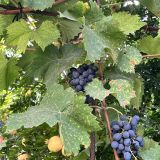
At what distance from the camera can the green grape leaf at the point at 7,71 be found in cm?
147

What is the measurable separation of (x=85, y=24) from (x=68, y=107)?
25 cm

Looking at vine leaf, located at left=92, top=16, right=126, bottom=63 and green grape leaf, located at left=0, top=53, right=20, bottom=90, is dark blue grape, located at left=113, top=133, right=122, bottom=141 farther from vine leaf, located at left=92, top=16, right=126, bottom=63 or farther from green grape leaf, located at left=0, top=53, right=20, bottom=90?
green grape leaf, located at left=0, top=53, right=20, bottom=90

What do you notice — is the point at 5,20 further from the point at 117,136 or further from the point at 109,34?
the point at 117,136

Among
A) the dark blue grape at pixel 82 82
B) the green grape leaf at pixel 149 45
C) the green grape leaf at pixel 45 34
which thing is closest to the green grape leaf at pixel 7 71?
the green grape leaf at pixel 45 34

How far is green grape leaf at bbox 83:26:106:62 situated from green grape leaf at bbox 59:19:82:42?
25cm

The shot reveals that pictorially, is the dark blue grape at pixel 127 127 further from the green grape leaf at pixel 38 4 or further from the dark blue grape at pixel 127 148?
the green grape leaf at pixel 38 4

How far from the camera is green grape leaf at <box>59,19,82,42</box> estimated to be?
1401mm

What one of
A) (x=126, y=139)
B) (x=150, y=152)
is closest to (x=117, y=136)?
(x=126, y=139)

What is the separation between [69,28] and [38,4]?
18 centimetres

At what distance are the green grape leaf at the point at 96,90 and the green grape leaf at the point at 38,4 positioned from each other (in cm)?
29

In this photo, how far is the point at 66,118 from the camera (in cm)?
110

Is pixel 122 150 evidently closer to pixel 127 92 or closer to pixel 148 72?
pixel 127 92

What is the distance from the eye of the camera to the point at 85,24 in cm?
117

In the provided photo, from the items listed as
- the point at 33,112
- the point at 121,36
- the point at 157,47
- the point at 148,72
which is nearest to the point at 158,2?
the point at 157,47
